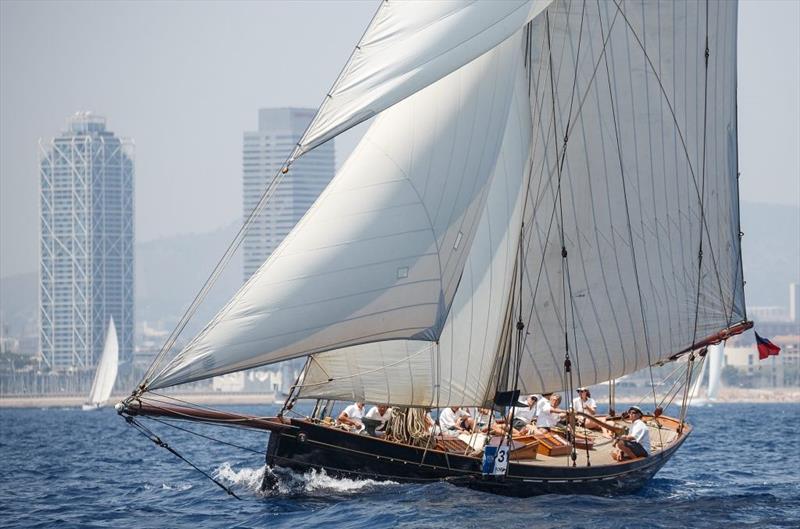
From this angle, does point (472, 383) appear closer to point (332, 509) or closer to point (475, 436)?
point (475, 436)

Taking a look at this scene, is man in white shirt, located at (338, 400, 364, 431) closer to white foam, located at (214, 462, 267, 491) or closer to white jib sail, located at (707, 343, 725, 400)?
white foam, located at (214, 462, 267, 491)

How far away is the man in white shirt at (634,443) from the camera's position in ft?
103

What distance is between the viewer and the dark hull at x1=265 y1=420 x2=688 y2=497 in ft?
93.5

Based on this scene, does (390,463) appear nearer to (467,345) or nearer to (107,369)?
(467,345)

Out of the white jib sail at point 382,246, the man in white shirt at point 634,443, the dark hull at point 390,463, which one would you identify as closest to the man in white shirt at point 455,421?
the dark hull at point 390,463

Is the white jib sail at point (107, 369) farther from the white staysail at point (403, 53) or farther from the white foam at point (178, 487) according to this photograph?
the white staysail at point (403, 53)

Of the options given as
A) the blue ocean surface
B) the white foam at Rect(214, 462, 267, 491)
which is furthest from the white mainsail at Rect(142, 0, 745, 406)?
the white foam at Rect(214, 462, 267, 491)

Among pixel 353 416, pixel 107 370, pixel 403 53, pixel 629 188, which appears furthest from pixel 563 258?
pixel 107 370

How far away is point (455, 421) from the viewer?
111ft

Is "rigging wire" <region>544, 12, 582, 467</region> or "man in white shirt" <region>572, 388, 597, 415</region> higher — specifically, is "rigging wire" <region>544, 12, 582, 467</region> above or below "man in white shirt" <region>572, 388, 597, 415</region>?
above

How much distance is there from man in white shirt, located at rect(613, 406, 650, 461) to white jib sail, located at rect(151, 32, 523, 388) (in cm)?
653

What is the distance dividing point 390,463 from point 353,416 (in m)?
3.65

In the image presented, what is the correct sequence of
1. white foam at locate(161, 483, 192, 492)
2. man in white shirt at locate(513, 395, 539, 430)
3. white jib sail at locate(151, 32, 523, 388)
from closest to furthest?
white jib sail at locate(151, 32, 523, 388) < man in white shirt at locate(513, 395, 539, 430) < white foam at locate(161, 483, 192, 492)

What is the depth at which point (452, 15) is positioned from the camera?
1026 inches
